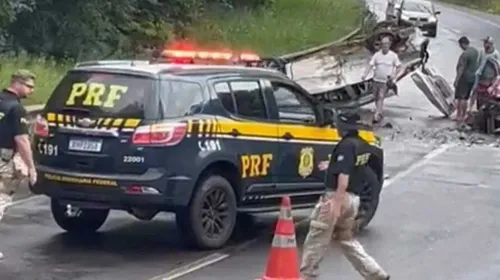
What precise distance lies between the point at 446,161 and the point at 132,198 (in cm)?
956

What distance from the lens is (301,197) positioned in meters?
13.1

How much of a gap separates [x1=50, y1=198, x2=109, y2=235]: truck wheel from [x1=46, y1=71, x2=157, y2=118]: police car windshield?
1.11 metres

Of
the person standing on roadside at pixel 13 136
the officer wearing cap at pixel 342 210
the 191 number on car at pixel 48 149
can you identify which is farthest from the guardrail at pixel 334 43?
the officer wearing cap at pixel 342 210

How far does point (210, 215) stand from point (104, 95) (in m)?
1.48

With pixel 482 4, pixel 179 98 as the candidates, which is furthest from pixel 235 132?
pixel 482 4

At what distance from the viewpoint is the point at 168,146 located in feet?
37.1

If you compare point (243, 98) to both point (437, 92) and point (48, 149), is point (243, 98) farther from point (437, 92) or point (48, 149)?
point (437, 92)

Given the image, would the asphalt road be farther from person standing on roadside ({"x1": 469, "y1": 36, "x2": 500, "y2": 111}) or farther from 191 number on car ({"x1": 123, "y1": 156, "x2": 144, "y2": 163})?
person standing on roadside ({"x1": 469, "y1": 36, "x2": 500, "y2": 111})

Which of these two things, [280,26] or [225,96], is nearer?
[225,96]

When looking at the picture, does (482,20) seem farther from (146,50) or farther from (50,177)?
(50,177)

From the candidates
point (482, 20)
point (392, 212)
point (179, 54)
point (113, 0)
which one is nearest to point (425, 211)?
point (392, 212)

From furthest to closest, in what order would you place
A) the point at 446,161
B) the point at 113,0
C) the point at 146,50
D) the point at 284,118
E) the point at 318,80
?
the point at 146,50
the point at 113,0
the point at 318,80
the point at 446,161
the point at 284,118

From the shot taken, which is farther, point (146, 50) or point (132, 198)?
point (146, 50)

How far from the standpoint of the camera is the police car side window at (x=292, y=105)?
1285cm
